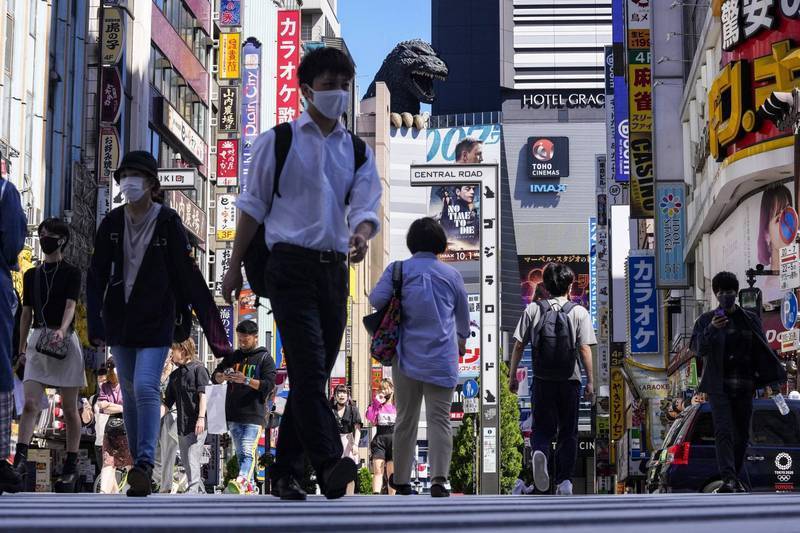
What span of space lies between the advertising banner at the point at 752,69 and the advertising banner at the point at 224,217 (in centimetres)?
1814

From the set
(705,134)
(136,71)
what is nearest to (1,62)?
(136,71)

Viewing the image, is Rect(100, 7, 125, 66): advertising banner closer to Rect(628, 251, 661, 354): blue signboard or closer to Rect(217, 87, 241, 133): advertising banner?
Rect(217, 87, 241, 133): advertising banner

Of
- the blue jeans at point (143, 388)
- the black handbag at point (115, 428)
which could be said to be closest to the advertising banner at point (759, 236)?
the black handbag at point (115, 428)

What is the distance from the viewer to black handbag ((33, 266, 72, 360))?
896cm

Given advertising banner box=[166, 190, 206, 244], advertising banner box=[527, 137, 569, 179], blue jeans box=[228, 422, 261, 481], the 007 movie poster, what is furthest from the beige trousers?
advertising banner box=[527, 137, 569, 179]

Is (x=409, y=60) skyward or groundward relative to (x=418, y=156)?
skyward

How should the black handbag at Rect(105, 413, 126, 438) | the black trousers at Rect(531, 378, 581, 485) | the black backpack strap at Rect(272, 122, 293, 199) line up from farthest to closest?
the black handbag at Rect(105, 413, 126, 438) < the black trousers at Rect(531, 378, 581, 485) < the black backpack strap at Rect(272, 122, 293, 199)

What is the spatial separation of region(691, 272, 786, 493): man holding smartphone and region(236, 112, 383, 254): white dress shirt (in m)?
4.39

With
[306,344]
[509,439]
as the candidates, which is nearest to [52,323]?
Result: [306,344]

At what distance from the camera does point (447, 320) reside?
8.59 m

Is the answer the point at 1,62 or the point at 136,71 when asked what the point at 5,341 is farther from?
the point at 136,71

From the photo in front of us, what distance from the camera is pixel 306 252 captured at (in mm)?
6301

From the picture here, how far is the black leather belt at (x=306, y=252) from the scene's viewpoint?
6285 mm

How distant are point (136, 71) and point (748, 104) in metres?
15.7
